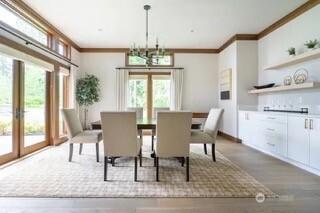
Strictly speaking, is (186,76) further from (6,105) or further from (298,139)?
(6,105)

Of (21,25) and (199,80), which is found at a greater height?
(21,25)

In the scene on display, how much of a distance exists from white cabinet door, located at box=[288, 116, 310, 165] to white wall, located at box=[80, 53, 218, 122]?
3.76 metres

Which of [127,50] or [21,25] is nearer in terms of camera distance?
[21,25]

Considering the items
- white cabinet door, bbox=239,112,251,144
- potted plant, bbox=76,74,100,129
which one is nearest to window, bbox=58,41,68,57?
potted plant, bbox=76,74,100,129

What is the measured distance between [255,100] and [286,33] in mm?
1818

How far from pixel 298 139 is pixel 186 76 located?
172 inches

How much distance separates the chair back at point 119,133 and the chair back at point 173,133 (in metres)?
0.33

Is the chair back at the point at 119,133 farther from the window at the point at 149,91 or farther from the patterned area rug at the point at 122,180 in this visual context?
the window at the point at 149,91

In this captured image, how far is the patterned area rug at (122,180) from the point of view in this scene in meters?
2.55

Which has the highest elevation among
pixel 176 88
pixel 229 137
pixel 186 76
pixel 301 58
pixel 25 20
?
pixel 25 20

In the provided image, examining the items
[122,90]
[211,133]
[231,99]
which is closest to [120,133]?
[211,133]

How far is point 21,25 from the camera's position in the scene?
13.7ft

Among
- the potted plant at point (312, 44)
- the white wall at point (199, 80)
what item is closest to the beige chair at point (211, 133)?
the potted plant at point (312, 44)

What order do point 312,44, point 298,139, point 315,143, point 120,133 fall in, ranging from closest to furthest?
point 120,133, point 315,143, point 298,139, point 312,44
